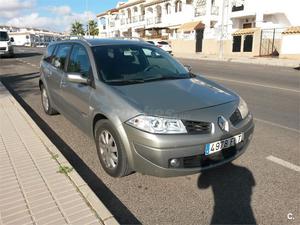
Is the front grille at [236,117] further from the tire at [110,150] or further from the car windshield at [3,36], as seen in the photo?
the car windshield at [3,36]

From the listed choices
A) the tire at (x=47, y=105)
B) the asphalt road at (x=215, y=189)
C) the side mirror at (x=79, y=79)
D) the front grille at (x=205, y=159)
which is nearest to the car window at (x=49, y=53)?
the tire at (x=47, y=105)

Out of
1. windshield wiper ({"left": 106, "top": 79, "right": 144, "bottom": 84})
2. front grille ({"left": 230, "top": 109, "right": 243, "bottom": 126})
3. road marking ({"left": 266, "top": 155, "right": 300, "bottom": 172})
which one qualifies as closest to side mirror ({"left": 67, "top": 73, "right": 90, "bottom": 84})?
windshield wiper ({"left": 106, "top": 79, "right": 144, "bottom": 84})

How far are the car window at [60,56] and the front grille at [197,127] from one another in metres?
3.01

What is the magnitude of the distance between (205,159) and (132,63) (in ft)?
6.28

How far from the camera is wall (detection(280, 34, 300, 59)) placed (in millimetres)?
24141

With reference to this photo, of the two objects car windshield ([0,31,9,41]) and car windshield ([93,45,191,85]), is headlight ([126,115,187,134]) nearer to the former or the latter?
car windshield ([93,45,191,85])

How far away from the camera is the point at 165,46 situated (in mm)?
33500

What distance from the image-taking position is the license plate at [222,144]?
3.27 meters

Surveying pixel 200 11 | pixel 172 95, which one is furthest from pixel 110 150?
pixel 200 11

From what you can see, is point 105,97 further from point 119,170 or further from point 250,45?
point 250,45

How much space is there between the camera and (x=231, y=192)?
3.49 meters

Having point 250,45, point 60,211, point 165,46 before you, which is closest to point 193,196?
point 60,211

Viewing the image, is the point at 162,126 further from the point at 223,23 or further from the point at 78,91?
the point at 223,23

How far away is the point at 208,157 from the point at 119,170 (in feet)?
3.56
